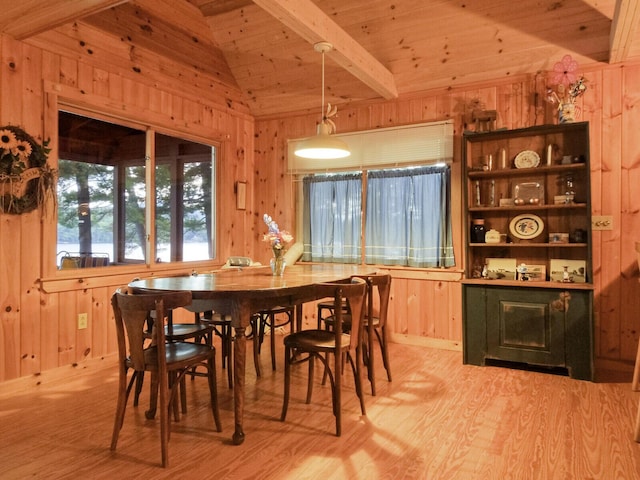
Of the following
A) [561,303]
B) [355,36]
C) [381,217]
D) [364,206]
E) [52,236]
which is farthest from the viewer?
[364,206]

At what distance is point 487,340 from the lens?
12.3 ft

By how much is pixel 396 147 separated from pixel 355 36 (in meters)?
1.15

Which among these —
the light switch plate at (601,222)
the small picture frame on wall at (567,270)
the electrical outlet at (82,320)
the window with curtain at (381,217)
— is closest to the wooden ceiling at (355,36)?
the window with curtain at (381,217)

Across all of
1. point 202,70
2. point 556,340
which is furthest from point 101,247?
point 556,340

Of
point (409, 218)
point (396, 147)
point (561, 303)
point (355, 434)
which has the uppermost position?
point (396, 147)

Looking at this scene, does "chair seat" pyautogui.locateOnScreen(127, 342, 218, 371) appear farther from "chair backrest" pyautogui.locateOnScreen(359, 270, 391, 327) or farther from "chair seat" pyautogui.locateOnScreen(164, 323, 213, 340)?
"chair backrest" pyautogui.locateOnScreen(359, 270, 391, 327)

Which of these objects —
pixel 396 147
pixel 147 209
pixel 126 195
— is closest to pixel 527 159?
pixel 396 147

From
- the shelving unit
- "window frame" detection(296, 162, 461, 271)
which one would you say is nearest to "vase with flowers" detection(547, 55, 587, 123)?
the shelving unit

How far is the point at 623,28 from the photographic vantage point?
311 centimetres

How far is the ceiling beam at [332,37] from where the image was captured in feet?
9.25

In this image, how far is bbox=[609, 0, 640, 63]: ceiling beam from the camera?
2875mm

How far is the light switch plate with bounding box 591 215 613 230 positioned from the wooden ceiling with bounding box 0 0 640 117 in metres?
1.30

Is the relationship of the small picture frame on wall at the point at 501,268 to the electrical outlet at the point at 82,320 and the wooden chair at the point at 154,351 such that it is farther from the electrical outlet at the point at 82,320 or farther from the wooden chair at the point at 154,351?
the electrical outlet at the point at 82,320

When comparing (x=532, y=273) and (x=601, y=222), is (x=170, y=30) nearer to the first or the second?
(x=532, y=273)
